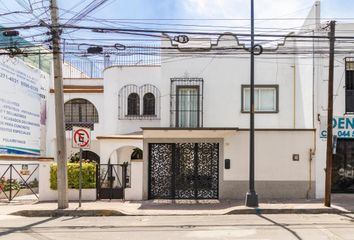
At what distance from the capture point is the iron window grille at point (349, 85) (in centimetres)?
1881

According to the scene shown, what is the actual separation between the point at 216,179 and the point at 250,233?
7233 millimetres

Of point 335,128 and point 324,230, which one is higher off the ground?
point 335,128

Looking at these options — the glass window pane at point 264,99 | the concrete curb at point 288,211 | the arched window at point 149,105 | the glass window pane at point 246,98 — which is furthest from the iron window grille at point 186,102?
the concrete curb at point 288,211

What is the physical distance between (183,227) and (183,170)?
611 centimetres

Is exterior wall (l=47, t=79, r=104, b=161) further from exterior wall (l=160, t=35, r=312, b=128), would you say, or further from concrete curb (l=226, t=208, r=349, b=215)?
concrete curb (l=226, t=208, r=349, b=215)

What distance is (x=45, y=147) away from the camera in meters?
29.3

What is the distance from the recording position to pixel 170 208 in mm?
16391

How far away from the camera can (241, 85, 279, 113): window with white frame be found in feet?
70.8

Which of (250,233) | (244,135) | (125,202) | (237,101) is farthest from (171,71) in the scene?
(250,233)

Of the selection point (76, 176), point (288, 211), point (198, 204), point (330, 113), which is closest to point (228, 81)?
point (198, 204)

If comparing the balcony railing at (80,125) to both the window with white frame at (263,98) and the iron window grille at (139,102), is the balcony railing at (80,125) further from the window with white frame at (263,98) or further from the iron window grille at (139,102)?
the window with white frame at (263,98)

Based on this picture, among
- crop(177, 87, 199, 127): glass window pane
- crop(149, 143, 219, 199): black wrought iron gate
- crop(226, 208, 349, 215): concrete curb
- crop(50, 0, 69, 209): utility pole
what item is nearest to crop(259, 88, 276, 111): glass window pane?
crop(177, 87, 199, 127): glass window pane

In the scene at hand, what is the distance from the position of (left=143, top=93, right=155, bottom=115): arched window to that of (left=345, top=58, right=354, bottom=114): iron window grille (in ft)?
36.8

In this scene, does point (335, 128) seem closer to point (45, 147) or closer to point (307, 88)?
point (307, 88)
